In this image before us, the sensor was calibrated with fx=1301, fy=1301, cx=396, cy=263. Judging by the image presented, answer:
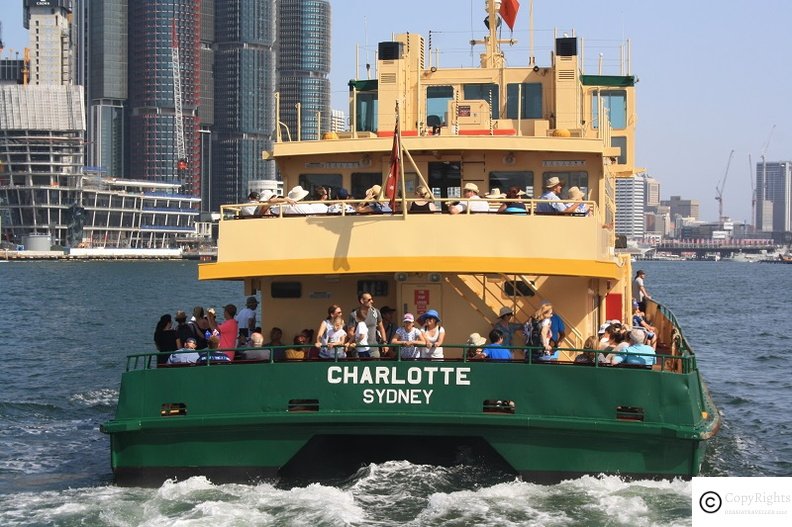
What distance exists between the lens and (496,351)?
15047mm

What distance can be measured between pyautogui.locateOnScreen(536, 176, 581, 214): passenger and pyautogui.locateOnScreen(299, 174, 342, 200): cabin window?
3022 millimetres

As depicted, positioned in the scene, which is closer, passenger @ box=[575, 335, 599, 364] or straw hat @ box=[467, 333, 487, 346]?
straw hat @ box=[467, 333, 487, 346]

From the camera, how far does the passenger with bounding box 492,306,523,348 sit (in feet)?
52.5

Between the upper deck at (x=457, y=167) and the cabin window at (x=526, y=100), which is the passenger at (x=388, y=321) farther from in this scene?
the cabin window at (x=526, y=100)

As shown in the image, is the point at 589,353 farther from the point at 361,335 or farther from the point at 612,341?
the point at 361,335

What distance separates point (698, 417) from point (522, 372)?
215cm

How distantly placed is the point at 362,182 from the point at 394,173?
2401 millimetres

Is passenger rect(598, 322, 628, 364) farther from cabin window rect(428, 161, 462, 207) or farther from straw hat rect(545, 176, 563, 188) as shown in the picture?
cabin window rect(428, 161, 462, 207)

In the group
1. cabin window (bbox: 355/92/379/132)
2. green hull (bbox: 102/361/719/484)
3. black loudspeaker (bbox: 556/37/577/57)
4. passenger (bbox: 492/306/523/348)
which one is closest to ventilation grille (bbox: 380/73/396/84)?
cabin window (bbox: 355/92/379/132)

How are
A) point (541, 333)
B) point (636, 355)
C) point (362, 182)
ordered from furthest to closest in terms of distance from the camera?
point (362, 182)
point (541, 333)
point (636, 355)

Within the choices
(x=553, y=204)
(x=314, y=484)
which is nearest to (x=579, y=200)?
(x=553, y=204)

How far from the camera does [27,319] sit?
182 feet

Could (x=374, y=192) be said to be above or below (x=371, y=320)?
above

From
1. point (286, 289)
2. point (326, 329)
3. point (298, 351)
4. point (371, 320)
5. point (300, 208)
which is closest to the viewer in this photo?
point (326, 329)
